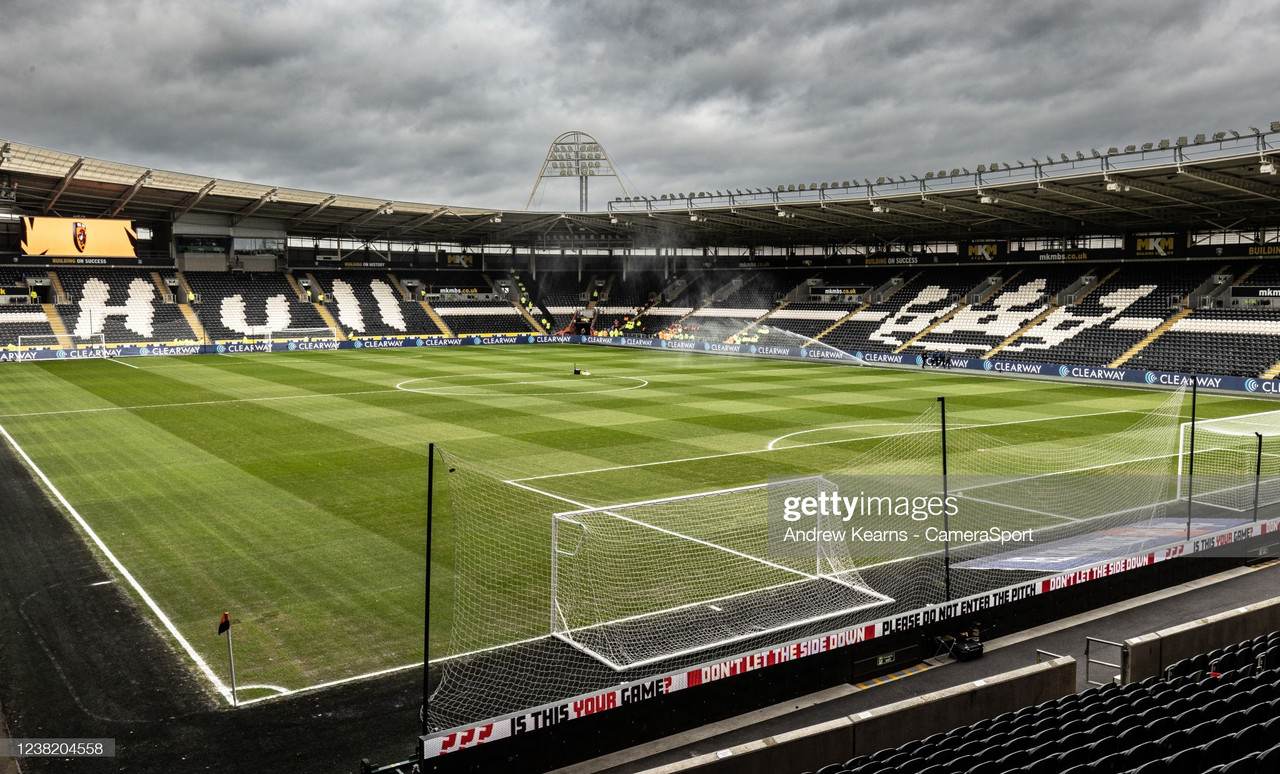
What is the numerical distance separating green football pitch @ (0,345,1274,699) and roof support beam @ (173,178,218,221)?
11.5 meters

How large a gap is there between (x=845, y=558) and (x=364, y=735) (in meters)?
7.84

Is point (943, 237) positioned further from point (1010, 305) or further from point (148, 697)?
point (148, 697)

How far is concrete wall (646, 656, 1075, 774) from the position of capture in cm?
743

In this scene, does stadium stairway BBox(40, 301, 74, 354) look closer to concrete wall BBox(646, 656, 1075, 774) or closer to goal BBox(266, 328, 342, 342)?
goal BBox(266, 328, 342, 342)

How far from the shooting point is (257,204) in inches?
2311

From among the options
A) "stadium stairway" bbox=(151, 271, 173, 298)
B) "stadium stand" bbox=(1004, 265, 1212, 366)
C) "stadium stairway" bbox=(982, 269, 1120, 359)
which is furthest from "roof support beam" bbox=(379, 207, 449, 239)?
"stadium stand" bbox=(1004, 265, 1212, 366)

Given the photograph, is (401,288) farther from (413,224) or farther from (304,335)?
(304,335)

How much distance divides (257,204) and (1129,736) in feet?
202

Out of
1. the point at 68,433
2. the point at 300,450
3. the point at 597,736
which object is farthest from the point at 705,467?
the point at 68,433

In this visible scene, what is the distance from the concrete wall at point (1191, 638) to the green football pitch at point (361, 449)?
8174 millimetres

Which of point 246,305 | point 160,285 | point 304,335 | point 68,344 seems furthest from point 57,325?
point 304,335

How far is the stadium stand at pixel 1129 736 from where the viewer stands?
6000mm

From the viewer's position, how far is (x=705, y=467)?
21547 millimetres

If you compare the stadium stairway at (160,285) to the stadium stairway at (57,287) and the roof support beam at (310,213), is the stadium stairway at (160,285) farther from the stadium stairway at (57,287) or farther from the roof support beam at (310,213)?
the roof support beam at (310,213)
